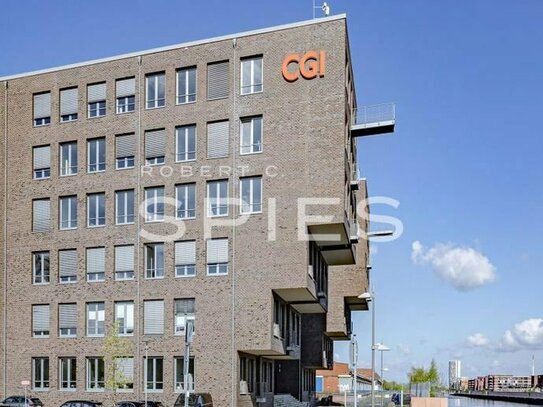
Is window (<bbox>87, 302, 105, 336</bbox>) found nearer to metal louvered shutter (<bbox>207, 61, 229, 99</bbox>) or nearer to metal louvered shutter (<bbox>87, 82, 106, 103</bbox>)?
metal louvered shutter (<bbox>87, 82, 106, 103</bbox>)

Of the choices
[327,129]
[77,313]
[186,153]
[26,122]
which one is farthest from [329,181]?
[26,122]

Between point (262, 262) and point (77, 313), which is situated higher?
point (262, 262)

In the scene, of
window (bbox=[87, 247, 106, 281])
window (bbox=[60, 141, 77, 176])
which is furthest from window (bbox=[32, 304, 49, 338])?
window (bbox=[60, 141, 77, 176])

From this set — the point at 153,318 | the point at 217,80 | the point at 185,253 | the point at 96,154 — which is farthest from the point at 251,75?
the point at 153,318

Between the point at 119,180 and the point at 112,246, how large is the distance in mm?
4057

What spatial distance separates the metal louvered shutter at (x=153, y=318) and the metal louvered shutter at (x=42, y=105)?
1452 centimetres

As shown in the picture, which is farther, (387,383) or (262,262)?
(387,383)

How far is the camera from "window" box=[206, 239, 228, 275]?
129 feet

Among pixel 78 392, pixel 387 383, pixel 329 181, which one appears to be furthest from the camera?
pixel 387 383

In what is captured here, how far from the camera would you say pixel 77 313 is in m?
42.2

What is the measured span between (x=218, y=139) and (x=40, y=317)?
1592cm

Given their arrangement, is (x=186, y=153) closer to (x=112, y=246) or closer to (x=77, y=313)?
(x=112, y=246)

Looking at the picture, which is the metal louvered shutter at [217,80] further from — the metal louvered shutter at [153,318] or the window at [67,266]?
the window at [67,266]

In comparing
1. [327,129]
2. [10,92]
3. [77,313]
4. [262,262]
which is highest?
[10,92]
